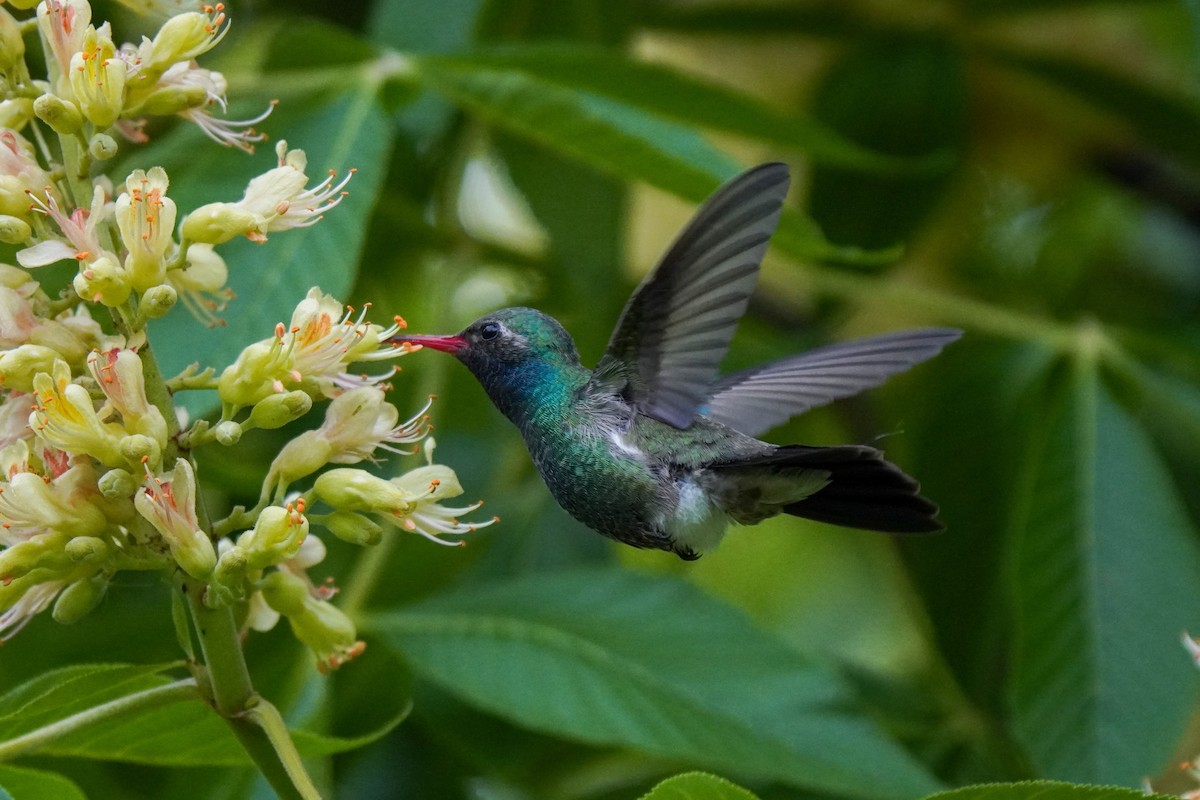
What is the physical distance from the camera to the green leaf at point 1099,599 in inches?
79.3

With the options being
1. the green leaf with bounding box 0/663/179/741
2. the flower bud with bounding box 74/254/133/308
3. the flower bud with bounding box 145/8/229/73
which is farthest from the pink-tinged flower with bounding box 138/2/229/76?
the green leaf with bounding box 0/663/179/741

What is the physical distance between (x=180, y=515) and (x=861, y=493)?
0.68 meters

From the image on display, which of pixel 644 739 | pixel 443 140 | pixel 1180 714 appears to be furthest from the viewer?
pixel 443 140

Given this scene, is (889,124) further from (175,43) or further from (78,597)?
(78,597)

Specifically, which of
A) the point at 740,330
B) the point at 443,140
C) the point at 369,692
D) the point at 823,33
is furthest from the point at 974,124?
the point at 369,692

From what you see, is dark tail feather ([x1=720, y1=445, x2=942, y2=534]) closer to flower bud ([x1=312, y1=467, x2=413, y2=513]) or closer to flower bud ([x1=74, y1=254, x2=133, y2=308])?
flower bud ([x1=312, y1=467, x2=413, y2=513])

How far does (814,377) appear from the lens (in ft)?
5.45

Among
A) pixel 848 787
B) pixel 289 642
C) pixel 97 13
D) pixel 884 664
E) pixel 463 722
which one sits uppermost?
pixel 97 13

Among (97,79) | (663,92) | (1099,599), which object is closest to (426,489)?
(97,79)

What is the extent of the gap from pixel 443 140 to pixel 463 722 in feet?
3.43

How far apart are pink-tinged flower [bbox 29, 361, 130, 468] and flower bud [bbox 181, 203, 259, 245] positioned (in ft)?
0.61

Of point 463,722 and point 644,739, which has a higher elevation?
point 644,739

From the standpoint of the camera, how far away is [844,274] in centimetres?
279

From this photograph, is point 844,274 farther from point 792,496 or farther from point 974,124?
point 792,496
